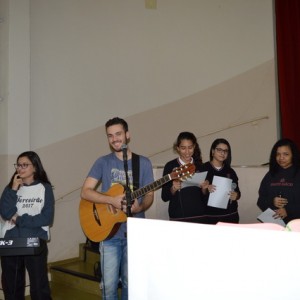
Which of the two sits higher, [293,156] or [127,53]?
[127,53]

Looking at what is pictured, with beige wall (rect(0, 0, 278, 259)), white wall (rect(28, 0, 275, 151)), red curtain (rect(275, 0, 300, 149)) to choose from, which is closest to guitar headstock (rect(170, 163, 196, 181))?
beige wall (rect(0, 0, 278, 259))

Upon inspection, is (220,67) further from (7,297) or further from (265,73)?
(7,297)

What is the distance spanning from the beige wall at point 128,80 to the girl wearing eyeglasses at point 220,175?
1.90 m

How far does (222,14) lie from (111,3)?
5.58 ft

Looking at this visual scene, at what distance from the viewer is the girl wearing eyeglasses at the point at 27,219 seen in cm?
305

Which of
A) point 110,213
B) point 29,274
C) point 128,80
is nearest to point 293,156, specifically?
point 110,213

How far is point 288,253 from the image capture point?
0.90 meters

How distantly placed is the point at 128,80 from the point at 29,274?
2.85 metres

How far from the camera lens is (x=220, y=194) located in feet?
10.7

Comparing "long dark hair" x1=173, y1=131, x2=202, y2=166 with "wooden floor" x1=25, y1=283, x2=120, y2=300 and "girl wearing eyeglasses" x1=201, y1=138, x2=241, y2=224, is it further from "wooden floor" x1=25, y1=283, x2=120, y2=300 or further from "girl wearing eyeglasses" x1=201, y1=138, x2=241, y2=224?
"wooden floor" x1=25, y1=283, x2=120, y2=300

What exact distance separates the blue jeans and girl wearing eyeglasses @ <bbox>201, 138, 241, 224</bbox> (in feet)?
3.26

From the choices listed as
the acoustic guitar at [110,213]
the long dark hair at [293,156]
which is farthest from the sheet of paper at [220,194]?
the acoustic guitar at [110,213]

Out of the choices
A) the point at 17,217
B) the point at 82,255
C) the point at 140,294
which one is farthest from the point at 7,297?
the point at 140,294

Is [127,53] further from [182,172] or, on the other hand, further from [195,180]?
[182,172]
